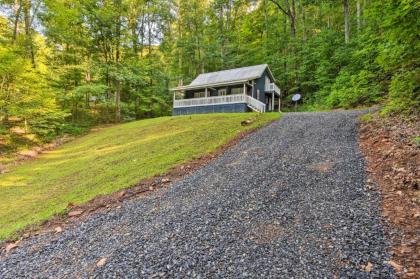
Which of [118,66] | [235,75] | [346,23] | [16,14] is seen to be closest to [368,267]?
[235,75]

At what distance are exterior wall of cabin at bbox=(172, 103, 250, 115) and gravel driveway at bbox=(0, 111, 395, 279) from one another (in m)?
12.0

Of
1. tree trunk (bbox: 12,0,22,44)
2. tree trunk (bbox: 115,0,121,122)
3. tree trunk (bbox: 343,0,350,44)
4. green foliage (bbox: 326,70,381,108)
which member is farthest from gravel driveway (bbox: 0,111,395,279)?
tree trunk (bbox: 115,0,121,122)

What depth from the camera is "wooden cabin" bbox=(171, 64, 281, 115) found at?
18453mm

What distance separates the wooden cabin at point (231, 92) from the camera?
60.5 ft

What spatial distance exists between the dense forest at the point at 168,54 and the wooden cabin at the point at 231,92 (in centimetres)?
367

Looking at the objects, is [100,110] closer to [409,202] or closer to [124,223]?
[124,223]

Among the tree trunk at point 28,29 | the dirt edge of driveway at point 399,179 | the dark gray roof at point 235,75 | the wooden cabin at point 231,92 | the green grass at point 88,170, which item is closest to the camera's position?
the dirt edge of driveway at point 399,179

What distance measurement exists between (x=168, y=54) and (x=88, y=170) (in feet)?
80.2

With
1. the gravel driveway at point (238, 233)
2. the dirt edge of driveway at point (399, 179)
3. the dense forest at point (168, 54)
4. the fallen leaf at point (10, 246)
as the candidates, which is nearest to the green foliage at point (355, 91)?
the dense forest at point (168, 54)

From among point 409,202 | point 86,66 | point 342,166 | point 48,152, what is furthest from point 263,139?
point 86,66

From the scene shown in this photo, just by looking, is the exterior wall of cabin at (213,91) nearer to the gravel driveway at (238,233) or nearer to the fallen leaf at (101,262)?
the gravel driveway at (238,233)

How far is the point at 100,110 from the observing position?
24.8 meters

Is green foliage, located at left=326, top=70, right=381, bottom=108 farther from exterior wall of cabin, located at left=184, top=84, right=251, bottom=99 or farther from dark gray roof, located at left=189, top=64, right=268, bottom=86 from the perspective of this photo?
exterior wall of cabin, located at left=184, top=84, right=251, bottom=99

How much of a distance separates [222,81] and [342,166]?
647 inches
